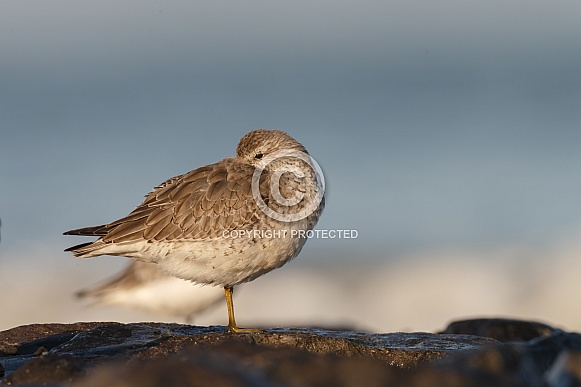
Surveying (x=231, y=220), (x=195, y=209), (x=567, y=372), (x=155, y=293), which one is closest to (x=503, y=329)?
(x=231, y=220)

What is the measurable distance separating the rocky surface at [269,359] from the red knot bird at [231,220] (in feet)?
1.94

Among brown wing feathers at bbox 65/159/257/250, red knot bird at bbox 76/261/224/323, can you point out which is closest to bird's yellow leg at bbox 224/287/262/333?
brown wing feathers at bbox 65/159/257/250

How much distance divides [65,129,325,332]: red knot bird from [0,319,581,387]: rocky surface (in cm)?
59

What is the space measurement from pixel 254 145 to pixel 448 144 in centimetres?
1570

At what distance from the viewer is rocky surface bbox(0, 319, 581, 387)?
138 inches

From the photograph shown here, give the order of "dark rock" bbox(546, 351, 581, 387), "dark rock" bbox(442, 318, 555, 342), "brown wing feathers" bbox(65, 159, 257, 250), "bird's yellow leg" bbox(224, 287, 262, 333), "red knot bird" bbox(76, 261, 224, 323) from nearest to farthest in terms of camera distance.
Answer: "dark rock" bbox(546, 351, 581, 387) < "bird's yellow leg" bbox(224, 287, 262, 333) < "brown wing feathers" bbox(65, 159, 257, 250) < "dark rock" bbox(442, 318, 555, 342) < "red knot bird" bbox(76, 261, 224, 323)

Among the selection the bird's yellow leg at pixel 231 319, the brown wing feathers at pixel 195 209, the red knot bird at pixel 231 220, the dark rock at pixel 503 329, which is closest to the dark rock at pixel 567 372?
the bird's yellow leg at pixel 231 319

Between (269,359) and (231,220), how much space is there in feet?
11.2

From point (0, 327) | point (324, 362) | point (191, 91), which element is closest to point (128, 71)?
point (191, 91)

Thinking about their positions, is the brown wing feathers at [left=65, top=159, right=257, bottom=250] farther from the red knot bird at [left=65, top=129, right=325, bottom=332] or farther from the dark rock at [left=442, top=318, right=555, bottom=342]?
the dark rock at [left=442, top=318, right=555, bottom=342]

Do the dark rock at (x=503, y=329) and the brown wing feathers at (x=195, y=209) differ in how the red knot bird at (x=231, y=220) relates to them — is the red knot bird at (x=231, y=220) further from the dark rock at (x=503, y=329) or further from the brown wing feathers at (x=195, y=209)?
the dark rock at (x=503, y=329)

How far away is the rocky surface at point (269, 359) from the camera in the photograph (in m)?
3.50

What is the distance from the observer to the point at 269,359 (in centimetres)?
395

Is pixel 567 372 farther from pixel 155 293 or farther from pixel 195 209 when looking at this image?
pixel 155 293
